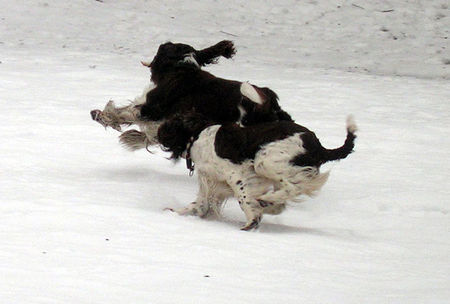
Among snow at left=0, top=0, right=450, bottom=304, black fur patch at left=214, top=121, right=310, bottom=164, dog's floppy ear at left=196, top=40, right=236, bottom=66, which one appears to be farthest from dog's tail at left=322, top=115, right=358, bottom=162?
dog's floppy ear at left=196, top=40, right=236, bottom=66

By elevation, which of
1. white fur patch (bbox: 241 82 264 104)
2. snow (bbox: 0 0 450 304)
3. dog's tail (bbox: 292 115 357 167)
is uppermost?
white fur patch (bbox: 241 82 264 104)

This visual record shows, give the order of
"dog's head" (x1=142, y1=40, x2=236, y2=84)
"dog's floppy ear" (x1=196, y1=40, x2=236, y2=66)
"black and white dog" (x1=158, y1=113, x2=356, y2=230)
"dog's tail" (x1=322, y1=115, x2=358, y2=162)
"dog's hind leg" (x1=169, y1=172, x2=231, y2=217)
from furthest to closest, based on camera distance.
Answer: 1. "dog's floppy ear" (x1=196, y1=40, x2=236, y2=66)
2. "dog's head" (x1=142, y1=40, x2=236, y2=84)
3. "dog's hind leg" (x1=169, y1=172, x2=231, y2=217)
4. "dog's tail" (x1=322, y1=115, x2=358, y2=162)
5. "black and white dog" (x1=158, y1=113, x2=356, y2=230)

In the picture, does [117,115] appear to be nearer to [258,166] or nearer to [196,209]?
[196,209]

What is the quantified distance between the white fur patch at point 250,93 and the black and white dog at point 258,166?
9.8 inches

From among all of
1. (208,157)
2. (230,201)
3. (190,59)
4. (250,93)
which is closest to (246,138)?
(208,157)

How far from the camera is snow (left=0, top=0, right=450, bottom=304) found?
428 centimetres

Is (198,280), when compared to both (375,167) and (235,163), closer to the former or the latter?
(235,163)

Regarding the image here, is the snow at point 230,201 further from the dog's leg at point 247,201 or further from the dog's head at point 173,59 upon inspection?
the dog's head at point 173,59

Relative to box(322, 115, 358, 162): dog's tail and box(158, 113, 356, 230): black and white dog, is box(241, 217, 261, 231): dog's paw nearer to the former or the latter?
box(158, 113, 356, 230): black and white dog

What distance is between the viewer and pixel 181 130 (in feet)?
19.6

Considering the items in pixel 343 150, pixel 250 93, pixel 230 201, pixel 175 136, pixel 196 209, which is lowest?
pixel 230 201

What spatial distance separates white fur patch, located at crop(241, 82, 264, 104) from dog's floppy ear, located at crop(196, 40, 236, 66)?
0.69 metres

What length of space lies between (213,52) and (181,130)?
2.77 feet

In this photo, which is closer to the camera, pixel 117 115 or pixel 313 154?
pixel 313 154
